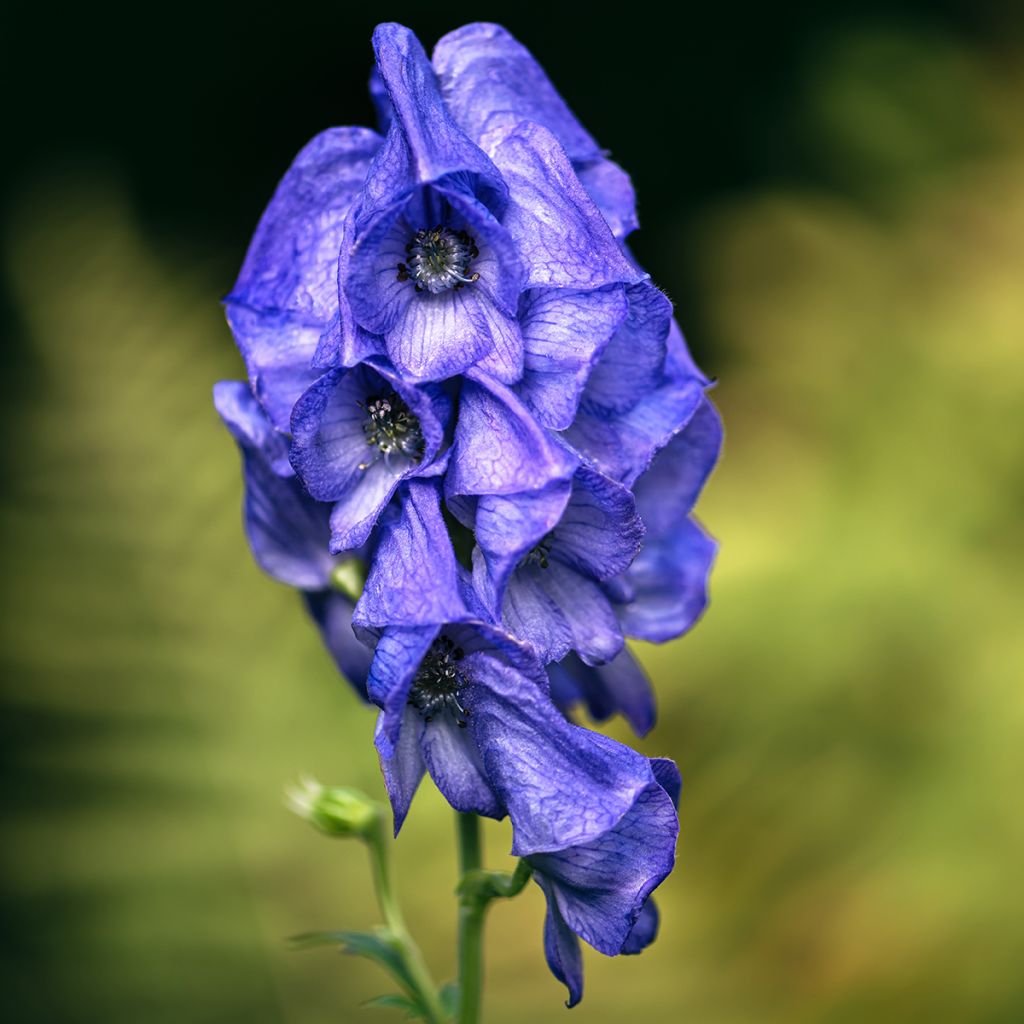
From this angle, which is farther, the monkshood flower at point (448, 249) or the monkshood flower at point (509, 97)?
the monkshood flower at point (509, 97)

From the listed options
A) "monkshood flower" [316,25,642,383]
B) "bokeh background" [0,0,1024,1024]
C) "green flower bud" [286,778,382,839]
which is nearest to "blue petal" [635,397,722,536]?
"monkshood flower" [316,25,642,383]

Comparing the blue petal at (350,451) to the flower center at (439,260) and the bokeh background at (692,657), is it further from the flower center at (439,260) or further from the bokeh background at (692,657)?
the bokeh background at (692,657)

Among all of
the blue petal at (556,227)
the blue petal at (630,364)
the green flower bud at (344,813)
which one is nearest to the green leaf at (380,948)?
the green flower bud at (344,813)

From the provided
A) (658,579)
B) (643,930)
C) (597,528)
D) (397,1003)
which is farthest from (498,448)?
(397,1003)

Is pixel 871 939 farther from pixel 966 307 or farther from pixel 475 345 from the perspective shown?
pixel 475 345

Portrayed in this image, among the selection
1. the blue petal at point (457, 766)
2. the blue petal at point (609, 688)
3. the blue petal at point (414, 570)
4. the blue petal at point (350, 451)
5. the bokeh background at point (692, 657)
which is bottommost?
the bokeh background at point (692, 657)

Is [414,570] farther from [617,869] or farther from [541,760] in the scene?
[617,869]

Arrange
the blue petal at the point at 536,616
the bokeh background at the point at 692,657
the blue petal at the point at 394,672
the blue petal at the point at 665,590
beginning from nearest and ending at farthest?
the blue petal at the point at 394,672 → the blue petal at the point at 536,616 → the blue petal at the point at 665,590 → the bokeh background at the point at 692,657
